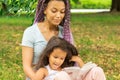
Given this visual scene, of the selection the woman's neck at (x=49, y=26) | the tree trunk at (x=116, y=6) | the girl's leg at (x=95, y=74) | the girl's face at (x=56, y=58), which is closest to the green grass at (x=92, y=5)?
the tree trunk at (x=116, y=6)

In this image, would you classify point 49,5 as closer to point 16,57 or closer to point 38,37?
point 38,37

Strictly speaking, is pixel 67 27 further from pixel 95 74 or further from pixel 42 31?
pixel 95 74

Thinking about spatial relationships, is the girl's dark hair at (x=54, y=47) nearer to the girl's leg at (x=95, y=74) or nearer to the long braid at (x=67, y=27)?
the long braid at (x=67, y=27)

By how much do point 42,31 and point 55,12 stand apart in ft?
0.84

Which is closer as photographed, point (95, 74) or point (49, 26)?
point (95, 74)

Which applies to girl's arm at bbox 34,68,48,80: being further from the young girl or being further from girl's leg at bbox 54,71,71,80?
girl's leg at bbox 54,71,71,80

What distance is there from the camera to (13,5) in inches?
269

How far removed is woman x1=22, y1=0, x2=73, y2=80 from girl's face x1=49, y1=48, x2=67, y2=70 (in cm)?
17

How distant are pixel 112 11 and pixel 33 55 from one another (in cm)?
2282

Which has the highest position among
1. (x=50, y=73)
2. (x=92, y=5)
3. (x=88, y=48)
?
(x=50, y=73)

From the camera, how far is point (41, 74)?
4625 mm

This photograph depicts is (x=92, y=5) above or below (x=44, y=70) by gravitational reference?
below

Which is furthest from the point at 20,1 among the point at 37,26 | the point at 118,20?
the point at 118,20

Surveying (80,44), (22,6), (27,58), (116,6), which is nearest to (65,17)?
(27,58)
